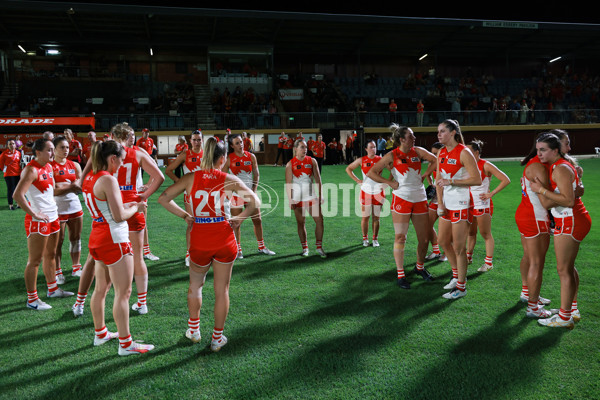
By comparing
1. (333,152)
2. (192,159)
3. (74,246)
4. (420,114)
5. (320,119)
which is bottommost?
(74,246)

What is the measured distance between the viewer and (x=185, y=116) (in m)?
27.0

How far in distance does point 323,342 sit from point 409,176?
271cm

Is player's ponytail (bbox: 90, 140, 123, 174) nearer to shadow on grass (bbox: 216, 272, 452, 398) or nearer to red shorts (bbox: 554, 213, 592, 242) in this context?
shadow on grass (bbox: 216, 272, 452, 398)

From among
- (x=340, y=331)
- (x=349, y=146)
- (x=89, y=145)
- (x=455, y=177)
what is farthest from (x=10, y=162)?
(x=349, y=146)

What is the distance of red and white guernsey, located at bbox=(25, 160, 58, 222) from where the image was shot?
5.00 m

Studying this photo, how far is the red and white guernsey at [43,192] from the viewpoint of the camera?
16.4 ft

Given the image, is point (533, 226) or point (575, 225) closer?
point (575, 225)

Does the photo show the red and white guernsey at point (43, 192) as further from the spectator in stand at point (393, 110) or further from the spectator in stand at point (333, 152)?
the spectator in stand at point (393, 110)

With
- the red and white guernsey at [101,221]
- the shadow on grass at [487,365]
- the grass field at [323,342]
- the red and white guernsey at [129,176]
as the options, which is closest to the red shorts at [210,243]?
the red and white guernsey at [101,221]

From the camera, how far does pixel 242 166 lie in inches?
300

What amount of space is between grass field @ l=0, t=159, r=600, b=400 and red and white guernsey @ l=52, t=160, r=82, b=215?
110cm

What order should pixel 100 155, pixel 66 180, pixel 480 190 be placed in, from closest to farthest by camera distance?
pixel 100 155 < pixel 66 180 < pixel 480 190

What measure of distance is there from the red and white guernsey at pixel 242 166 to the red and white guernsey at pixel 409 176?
8.94 ft

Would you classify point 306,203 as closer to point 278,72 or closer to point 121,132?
point 121,132
